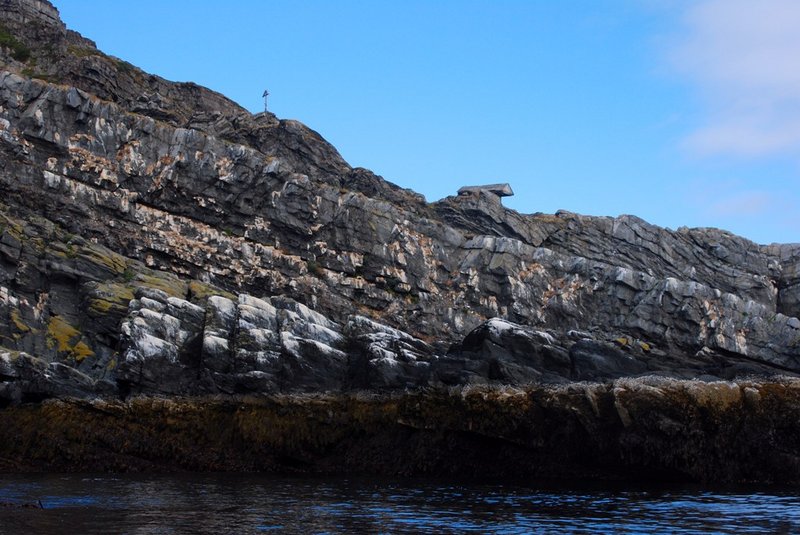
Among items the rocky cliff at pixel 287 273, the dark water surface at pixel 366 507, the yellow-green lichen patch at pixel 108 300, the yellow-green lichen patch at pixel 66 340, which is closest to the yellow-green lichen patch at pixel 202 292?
the rocky cliff at pixel 287 273

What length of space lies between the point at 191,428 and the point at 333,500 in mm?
17067

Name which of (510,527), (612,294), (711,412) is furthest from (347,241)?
(510,527)

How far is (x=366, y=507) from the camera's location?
31500 millimetres

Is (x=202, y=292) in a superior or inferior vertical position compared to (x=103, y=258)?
inferior

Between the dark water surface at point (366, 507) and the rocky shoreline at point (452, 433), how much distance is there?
396 centimetres

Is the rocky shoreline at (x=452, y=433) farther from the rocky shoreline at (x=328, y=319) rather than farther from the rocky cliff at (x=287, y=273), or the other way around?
the rocky cliff at (x=287, y=273)

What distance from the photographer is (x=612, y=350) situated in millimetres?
52688

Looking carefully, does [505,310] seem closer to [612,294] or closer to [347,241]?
[612,294]

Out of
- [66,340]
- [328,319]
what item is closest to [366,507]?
[328,319]

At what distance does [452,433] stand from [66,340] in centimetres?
2737

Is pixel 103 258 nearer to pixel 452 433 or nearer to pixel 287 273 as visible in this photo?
pixel 287 273

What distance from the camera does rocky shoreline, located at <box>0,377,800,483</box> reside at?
42.1m

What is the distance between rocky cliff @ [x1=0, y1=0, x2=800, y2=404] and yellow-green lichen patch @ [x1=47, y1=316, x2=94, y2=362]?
5.4 inches

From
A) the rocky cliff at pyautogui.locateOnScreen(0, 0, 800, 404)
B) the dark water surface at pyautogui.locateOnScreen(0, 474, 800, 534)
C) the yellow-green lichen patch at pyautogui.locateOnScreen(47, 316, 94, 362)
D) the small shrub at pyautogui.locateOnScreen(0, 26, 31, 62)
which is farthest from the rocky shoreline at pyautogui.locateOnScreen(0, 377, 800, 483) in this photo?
the small shrub at pyautogui.locateOnScreen(0, 26, 31, 62)
